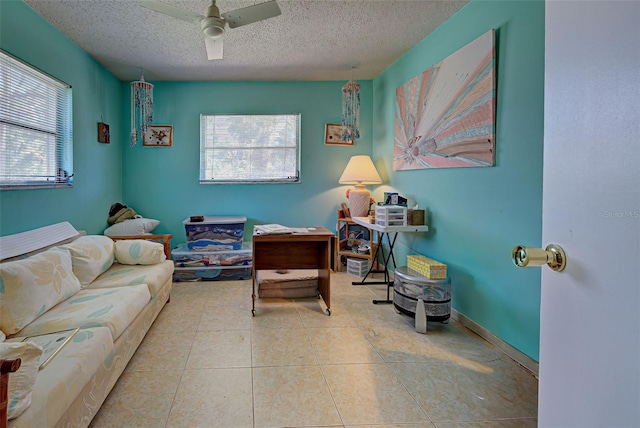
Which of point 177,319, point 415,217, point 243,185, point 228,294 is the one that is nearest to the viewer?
point 177,319

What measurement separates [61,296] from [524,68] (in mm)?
3200

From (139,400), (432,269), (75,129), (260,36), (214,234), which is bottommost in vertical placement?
(139,400)

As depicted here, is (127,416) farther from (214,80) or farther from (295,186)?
(214,80)

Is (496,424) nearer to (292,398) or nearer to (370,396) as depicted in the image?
(370,396)

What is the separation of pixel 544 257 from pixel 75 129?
3.96m

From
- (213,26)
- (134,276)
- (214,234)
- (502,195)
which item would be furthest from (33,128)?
(502,195)

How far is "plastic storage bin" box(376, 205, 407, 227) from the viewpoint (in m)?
3.05

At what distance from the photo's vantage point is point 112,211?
13.3 feet

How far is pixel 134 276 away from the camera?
8.55 feet

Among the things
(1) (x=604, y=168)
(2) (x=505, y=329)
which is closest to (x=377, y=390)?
(2) (x=505, y=329)

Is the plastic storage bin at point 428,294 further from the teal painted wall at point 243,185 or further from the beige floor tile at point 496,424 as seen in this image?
the teal painted wall at point 243,185

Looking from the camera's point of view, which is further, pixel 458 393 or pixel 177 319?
pixel 177 319

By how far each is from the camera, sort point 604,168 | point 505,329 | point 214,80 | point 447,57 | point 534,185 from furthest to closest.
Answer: point 214,80 < point 447,57 < point 505,329 < point 534,185 < point 604,168

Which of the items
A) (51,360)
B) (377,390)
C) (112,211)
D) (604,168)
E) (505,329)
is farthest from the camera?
(112,211)
